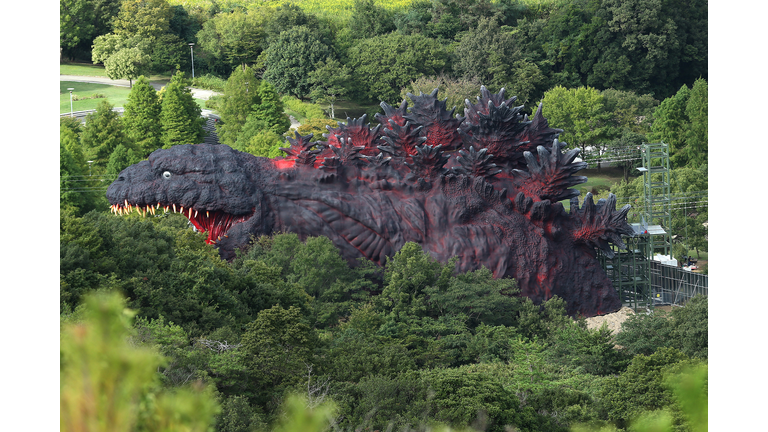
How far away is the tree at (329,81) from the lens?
41.6m

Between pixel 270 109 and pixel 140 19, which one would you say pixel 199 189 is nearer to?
pixel 270 109

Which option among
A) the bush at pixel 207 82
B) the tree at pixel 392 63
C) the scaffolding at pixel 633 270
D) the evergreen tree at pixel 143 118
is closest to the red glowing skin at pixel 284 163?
the scaffolding at pixel 633 270

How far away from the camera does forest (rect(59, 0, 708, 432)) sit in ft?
26.9

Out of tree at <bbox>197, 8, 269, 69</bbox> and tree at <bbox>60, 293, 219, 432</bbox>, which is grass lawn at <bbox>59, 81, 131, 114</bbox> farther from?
tree at <bbox>60, 293, 219, 432</bbox>

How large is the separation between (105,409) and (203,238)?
42.9 feet

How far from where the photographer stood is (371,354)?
35.7ft

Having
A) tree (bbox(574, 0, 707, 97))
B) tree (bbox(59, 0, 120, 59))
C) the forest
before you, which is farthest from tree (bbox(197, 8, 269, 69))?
tree (bbox(574, 0, 707, 97))

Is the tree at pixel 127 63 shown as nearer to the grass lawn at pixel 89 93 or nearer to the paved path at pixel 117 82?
the grass lawn at pixel 89 93

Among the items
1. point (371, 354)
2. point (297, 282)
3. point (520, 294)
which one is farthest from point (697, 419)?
point (520, 294)

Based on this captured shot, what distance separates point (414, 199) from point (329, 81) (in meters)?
26.2

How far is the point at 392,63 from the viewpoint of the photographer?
42531 mm

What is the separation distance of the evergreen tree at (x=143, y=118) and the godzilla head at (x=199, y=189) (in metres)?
16.6

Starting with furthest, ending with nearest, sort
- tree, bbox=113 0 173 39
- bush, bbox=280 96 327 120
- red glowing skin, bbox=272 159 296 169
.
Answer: tree, bbox=113 0 173 39 → bush, bbox=280 96 327 120 → red glowing skin, bbox=272 159 296 169

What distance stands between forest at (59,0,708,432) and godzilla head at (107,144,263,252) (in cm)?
65
